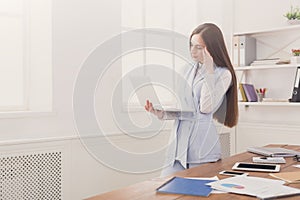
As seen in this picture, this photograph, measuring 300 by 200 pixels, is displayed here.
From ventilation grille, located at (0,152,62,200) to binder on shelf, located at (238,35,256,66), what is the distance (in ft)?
6.51

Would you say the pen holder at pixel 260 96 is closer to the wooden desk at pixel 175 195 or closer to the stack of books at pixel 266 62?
the stack of books at pixel 266 62

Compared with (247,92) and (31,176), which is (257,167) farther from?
(247,92)

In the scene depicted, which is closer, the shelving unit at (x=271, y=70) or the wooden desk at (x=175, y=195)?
the wooden desk at (x=175, y=195)

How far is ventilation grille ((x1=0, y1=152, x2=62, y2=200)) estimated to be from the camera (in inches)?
92.2

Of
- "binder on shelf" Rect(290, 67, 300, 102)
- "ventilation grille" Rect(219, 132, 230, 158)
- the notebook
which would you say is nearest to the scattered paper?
the notebook

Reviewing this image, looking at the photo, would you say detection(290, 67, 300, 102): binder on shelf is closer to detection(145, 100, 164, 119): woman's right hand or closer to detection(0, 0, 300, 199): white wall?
detection(0, 0, 300, 199): white wall

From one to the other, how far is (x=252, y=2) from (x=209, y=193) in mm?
2851

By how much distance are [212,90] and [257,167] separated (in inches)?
19.4

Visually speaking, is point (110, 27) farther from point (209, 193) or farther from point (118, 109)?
point (209, 193)

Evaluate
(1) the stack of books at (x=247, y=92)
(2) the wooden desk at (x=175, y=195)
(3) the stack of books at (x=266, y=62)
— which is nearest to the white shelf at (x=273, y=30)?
(3) the stack of books at (x=266, y=62)

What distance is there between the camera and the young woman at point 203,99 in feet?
7.20

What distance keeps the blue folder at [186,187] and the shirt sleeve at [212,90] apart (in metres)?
0.60

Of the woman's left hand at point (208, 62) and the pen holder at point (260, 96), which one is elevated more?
the woman's left hand at point (208, 62)

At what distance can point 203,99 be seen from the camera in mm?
2168
